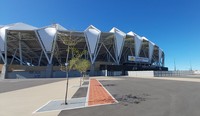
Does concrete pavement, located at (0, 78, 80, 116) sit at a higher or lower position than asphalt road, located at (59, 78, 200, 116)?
lower

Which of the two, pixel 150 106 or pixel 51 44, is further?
pixel 51 44

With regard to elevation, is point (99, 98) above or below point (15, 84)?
above

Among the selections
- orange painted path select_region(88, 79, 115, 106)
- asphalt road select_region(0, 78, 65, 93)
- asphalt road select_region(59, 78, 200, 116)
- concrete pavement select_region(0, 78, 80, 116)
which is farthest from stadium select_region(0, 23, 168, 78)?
asphalt road select_region(59, 78, 200, 116)

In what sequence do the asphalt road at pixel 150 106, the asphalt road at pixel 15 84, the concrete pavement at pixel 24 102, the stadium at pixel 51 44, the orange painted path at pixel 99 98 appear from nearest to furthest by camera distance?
the asphalt road at pixel 150 106 < the concrete pavement at pixel 24 102 < the orange painted path at pixel 99 98 < the asphalt road at pixel 15 84 < the stadium at pixel 51 44

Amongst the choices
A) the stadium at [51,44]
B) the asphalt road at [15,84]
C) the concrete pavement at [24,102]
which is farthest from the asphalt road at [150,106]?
the stadium at [51,44]

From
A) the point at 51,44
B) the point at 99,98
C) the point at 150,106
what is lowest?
the point at 99,98

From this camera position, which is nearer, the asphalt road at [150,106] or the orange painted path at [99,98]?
the asphalt road at [150,106]

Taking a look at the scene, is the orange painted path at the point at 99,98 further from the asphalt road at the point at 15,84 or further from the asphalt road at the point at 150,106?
the asphalt road at the point at 15,84

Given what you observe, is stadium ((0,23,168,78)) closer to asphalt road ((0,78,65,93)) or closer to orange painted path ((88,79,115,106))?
asphalt road ((0,78,65,93))

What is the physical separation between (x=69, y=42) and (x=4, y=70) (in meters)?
51.8

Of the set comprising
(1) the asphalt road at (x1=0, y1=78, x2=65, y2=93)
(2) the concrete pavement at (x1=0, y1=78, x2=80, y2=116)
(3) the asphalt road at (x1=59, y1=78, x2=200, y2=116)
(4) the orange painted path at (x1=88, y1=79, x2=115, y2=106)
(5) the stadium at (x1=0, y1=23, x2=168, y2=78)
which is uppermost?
(5) the stadium at (x1=0, y1=23, x2=168, y2=78)

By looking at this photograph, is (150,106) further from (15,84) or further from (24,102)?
(15,84)

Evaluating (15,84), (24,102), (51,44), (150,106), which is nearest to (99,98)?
(150,106)

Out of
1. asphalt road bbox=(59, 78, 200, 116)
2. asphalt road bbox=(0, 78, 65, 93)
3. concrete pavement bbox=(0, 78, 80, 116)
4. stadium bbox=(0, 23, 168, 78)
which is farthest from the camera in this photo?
stadium bbox=(0, 23, 168, 78)
